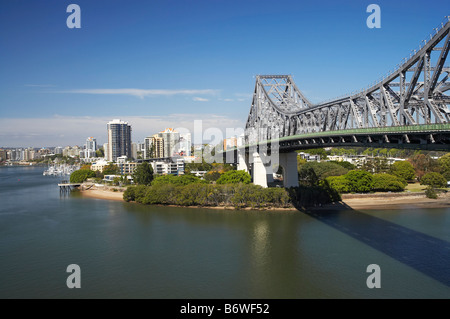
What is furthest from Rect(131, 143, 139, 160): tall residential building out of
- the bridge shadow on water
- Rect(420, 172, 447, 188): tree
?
the bridge shadow on water

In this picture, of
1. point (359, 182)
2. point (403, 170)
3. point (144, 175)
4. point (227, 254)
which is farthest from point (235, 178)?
point (403, 170)

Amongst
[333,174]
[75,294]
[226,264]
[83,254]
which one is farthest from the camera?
[333,174]

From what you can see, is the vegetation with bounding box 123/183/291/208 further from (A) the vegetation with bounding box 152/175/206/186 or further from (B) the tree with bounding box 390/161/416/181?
(B) the tree with bounding box 390/161/416/181

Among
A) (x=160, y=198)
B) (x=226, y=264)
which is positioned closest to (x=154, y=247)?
(x=226, y=264)

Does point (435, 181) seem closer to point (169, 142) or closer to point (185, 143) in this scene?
point (169, 142)

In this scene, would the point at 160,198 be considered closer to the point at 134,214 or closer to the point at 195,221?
the point at 134,214

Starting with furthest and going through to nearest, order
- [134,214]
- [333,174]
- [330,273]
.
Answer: [333,174]
[134,214]
[330,273]

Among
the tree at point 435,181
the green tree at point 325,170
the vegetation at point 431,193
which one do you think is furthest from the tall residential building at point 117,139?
the vegetation at point 431,193
